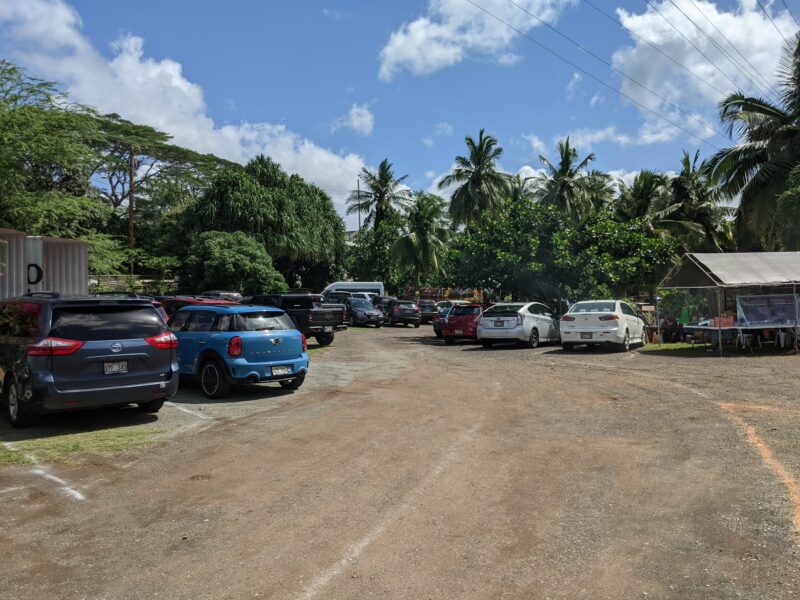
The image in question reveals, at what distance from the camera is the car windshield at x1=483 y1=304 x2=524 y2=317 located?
2108 centimetres

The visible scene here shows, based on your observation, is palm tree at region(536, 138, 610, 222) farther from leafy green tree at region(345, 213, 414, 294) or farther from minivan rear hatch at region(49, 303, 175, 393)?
minivan rear hatch at region(49, 303, 175, 393)

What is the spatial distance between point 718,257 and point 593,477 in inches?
605

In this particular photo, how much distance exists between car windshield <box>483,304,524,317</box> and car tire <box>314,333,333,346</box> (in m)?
5.46

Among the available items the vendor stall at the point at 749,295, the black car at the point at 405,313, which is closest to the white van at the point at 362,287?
the black car at the point at 405,313

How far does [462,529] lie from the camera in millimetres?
4879

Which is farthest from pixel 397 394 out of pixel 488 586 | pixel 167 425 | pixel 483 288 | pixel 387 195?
pixel 387 195

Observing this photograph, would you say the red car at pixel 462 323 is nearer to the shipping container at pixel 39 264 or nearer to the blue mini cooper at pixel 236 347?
the shipping container at pixel 39 264

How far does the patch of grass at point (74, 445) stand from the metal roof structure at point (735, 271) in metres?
15.5

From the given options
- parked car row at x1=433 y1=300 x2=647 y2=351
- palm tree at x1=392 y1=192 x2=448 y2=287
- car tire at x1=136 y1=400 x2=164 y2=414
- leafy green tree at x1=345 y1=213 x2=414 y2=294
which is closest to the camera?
car tire at x1=136 y1=400 x2=164 y2=414

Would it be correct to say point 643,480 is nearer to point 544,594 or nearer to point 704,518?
point 704,518

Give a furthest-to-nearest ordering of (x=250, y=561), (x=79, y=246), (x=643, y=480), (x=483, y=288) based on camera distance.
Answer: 1. (x=483, y=288)
2. (x=79, y=246)
3. (x=643, y=480)
4. (x=250, y=561)

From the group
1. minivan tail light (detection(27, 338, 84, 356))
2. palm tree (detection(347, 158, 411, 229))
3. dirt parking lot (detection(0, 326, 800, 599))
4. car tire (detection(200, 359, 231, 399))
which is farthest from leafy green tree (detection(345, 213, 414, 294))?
minivan tail light (detection(27, 338, 84, 356))

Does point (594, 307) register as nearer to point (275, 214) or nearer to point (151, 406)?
point (151, 406)

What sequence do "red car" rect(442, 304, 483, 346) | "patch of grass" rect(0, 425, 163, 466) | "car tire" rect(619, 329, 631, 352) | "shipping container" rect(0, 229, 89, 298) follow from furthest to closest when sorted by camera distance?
1. "red car" rect(442, 304, 483, 346)
2. "car tire" rect(619, 329, 631, 352)
3. "shipping container" rect(0, 229, 89, 298)
4. "patch of grass" rect(0, 425, 163, 466)
